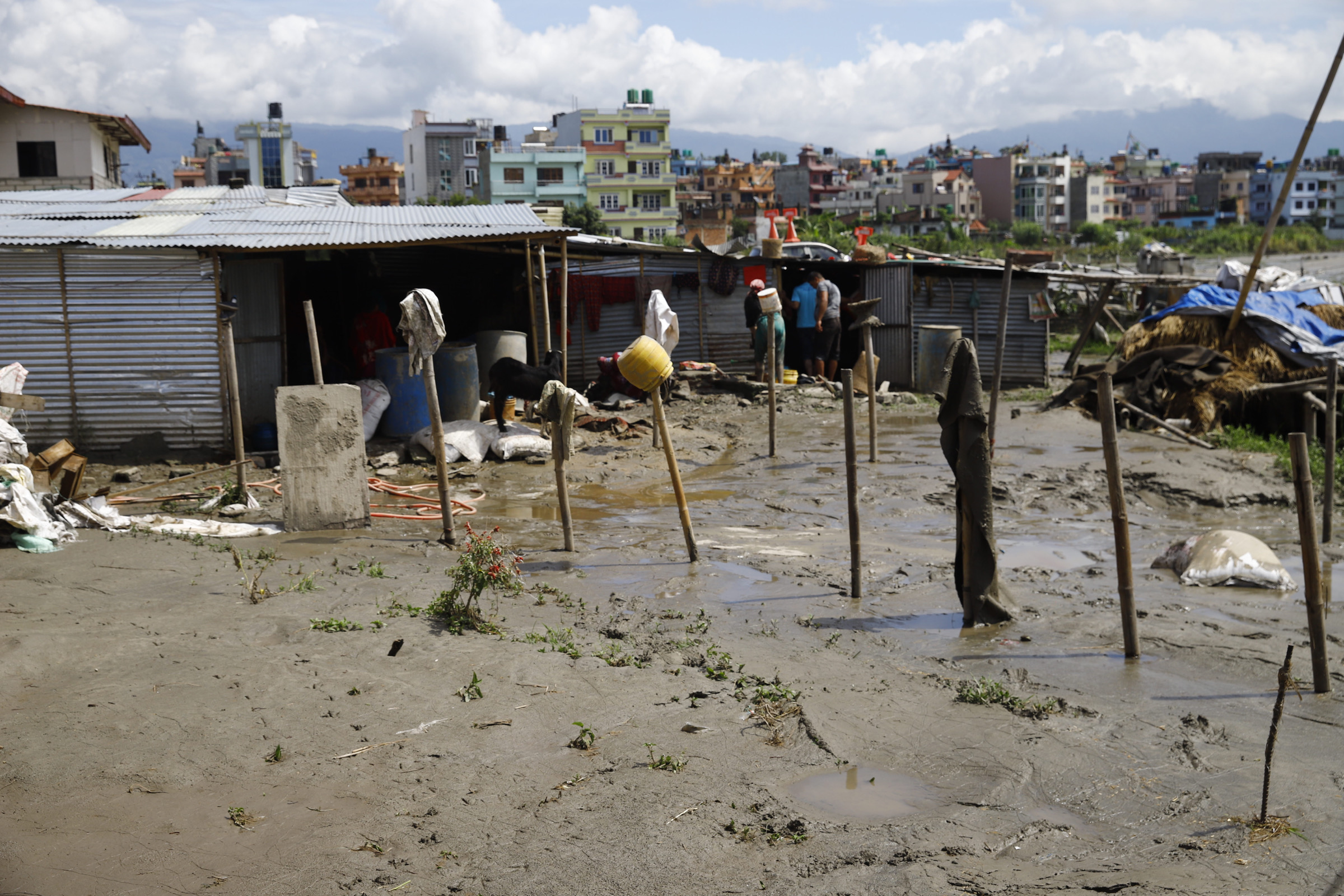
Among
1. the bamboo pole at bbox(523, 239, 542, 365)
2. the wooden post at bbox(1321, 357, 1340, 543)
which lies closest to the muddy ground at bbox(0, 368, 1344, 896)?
the wooden post at bbox(1321, 357, 1340, 543)

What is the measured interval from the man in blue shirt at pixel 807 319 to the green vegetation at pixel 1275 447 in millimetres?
6380

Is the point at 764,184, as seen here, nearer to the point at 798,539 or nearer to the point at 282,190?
the point at 282,190

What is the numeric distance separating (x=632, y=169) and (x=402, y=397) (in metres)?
64.4

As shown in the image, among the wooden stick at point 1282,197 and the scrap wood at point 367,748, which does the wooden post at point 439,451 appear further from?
the wooden stick at point 1282,197

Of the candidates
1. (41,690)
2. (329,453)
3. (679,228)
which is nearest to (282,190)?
(329,453)

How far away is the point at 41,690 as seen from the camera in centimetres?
489

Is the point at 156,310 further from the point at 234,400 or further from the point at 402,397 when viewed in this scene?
the point at 234,400

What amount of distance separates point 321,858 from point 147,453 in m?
9.36

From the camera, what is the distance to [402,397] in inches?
487

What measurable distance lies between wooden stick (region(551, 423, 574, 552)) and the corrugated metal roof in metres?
4.64

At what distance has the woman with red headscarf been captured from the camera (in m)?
16.0

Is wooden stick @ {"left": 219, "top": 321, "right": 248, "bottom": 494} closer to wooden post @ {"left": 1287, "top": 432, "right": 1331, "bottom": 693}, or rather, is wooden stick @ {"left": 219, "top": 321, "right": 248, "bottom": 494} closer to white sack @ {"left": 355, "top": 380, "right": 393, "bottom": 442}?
white sack @ {"left": 355, "top": 380, "right": 393, "bottom": 442}

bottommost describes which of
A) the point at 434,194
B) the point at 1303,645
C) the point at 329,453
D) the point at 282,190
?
the point at 1303,645

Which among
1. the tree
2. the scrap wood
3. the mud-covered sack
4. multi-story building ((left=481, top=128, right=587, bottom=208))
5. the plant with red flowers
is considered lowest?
the mud-covered sack
